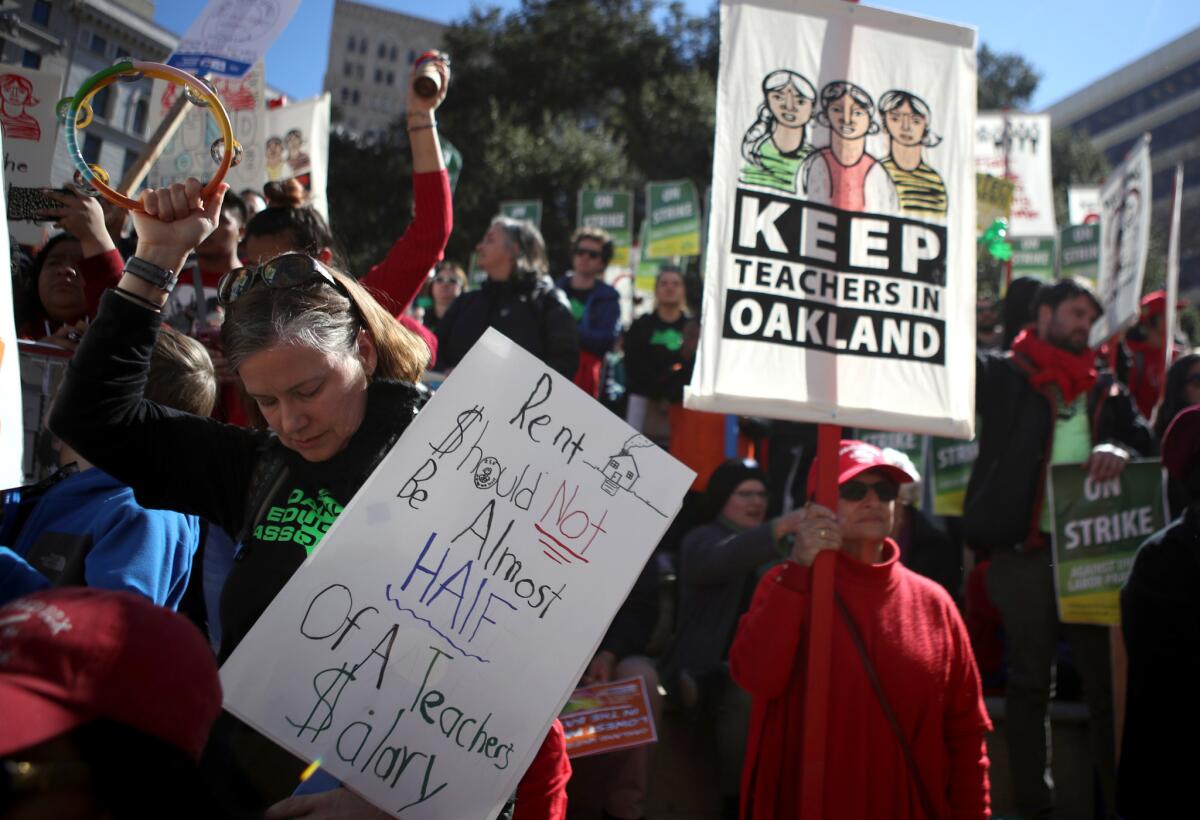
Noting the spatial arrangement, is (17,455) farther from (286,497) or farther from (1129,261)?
(1129,261)

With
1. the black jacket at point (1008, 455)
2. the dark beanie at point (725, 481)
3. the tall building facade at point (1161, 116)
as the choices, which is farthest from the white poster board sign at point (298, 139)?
the tall building facade at point (1161, 116)

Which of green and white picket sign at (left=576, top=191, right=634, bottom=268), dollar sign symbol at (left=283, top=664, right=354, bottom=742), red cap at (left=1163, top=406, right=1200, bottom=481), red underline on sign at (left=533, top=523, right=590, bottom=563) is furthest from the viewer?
green and white picket sign at (left=576, top=191, right=634, bottom=268)

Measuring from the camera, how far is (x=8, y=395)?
79.4 inches

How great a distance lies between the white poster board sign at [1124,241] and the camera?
594 centimetres

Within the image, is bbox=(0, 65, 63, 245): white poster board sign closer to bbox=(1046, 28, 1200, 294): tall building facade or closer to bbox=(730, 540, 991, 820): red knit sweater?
bbox=(730, 540, 991, 820): red knit sweater

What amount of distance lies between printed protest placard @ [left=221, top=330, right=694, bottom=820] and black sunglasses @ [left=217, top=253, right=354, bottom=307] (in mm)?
318

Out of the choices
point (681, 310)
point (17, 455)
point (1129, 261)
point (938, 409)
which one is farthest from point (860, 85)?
point (1129, 261)

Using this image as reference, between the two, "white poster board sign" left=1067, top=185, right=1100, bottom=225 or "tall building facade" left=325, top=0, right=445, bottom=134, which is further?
"tall building facade" left=325, top=0, right=445, bottom=134

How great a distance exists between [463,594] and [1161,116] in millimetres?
69235

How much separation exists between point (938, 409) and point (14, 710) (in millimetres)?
2393

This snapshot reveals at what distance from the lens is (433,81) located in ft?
9.52

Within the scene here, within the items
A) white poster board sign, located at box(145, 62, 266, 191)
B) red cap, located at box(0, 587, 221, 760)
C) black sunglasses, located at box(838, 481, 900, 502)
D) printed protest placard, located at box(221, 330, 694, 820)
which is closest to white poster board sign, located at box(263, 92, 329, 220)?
white poster board sign, located at box(145, 62, 266, 191)

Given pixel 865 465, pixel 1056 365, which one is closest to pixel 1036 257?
pixel 1056 365

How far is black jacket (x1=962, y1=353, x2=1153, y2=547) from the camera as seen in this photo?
4.57m
